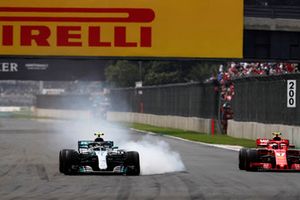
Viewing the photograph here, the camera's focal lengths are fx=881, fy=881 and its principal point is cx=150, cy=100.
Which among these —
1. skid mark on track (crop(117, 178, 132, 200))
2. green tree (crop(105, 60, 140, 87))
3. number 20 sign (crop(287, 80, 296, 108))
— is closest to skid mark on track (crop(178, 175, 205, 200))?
skid mark on track (crop(117, 178, 132, 200))

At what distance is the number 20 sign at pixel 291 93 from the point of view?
39.7 m

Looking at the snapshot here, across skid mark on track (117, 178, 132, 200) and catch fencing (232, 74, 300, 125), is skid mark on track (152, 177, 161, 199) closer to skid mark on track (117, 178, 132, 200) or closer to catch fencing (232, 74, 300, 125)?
skid mark on track (117, 178, 132, 200)

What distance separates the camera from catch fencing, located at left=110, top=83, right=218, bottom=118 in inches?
2318

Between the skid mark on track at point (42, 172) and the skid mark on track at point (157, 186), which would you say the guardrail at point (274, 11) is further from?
the skid mark on track at point (42, 172)

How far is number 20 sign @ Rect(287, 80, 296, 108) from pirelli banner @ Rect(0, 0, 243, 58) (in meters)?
15.5

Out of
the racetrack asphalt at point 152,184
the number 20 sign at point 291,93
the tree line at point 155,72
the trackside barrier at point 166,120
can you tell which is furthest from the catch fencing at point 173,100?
the racetrack asphalt at point 152,184

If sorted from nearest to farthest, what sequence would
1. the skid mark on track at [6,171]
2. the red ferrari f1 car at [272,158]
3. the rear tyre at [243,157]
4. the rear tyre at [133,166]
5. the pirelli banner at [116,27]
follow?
the rear tyre at [133,166], the skid mark on track at [6,171], the pirelli banner at [116,27], the red ferrari f1 car at [272,158], the rear tyre at [243,157]

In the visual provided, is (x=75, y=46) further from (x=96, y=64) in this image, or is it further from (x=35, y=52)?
(x=96, y=64)

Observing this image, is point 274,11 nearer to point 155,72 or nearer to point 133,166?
point 133,166

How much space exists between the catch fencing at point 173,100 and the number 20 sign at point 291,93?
16350mm

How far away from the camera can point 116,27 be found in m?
23.9

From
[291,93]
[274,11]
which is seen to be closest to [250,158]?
[274,11]

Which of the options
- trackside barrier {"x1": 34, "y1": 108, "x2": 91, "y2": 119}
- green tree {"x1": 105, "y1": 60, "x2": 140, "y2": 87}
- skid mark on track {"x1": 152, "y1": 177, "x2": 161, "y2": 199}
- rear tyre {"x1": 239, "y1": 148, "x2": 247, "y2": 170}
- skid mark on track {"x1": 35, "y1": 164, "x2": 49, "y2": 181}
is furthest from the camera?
trackside barrier {"x1": 34, "y1": 108, "x2": 91, "y2": 119}

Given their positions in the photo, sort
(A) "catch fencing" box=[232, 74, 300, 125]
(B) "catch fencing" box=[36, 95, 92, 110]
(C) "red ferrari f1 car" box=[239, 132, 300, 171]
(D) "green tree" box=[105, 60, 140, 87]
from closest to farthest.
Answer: (C) "red ferrari f1 car" box=[239, 132, 300, 171]
(A) "catch fencing" box=[232, 74, 300, 125]
(D) "green tree" box=[105, 60, 140, 87]
(B) "catch fencing" box=[36, 95, 92, 110]
